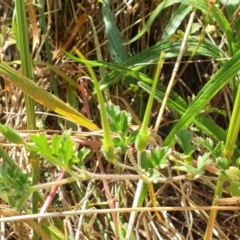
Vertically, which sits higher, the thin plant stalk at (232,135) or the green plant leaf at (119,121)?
the green plant leaf at (119,121)

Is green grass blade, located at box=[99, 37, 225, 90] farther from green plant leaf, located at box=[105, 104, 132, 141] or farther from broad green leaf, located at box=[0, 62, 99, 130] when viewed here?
green plant leaf, located at box=[105, 104, 132, 141]

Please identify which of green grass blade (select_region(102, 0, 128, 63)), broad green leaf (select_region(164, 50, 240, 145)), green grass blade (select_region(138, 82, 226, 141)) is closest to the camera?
broad green leaf (select_region(164, 50, 240, 145))

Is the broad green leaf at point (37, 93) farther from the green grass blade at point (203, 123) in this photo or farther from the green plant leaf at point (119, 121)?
the green plant leaf at point (119, 121)

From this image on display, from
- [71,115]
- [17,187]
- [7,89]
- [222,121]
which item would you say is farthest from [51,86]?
[17,187]

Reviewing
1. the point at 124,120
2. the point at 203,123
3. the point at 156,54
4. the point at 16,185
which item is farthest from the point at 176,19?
the point at 16,185

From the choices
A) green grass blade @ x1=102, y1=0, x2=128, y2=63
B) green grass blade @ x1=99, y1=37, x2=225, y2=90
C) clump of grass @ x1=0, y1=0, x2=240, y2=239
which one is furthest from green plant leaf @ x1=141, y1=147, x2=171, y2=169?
green grass blade @ x1=102, y1=0, x2=128, y2=63

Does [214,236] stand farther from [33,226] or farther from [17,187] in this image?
[17,187]

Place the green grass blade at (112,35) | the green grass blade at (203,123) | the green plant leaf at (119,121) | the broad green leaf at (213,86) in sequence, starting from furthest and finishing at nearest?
the green grass blade at (112,35) → the green grass blade at (203,123) → the broad green leaf at (213,86) → the green plant leaf at (119,121)

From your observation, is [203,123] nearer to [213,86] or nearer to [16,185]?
[213,86]

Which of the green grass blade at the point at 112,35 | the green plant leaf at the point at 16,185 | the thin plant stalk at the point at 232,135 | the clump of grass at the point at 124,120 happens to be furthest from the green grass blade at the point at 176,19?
the green plant leaf at the point at 16,185

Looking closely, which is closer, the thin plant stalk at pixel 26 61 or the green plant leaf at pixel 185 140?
the green plant leaf at pixel 185 140
